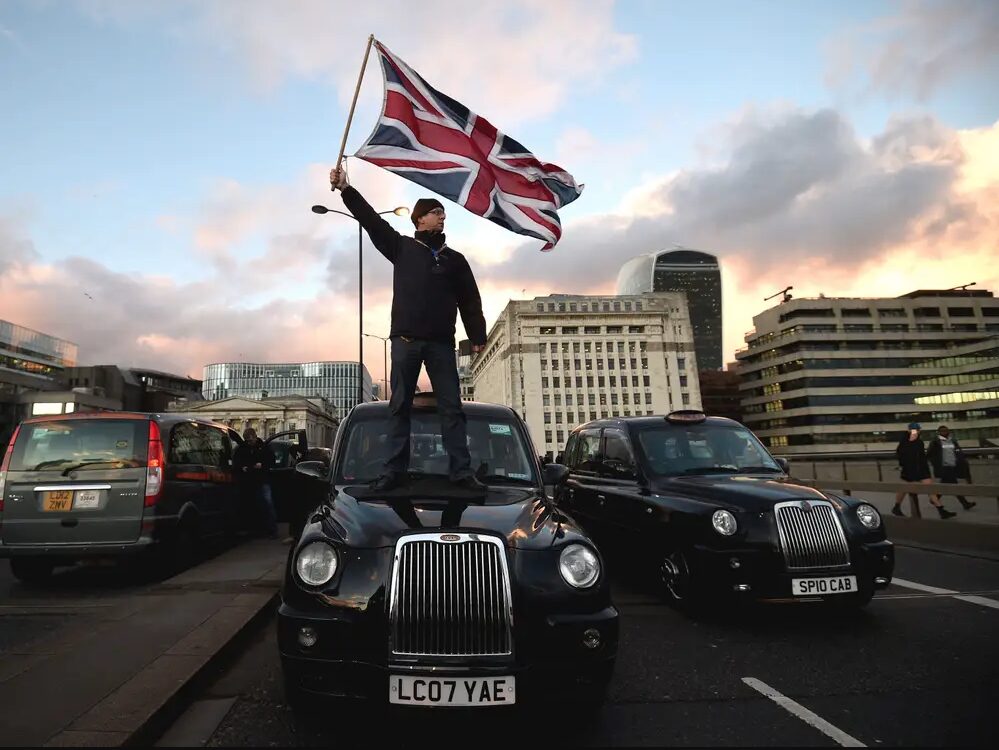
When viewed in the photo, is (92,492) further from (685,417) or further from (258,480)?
(685,417)

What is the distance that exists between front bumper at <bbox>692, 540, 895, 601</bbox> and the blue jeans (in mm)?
2243

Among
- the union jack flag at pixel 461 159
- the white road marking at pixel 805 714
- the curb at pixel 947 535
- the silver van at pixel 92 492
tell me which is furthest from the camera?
the curb at pixel 947 535

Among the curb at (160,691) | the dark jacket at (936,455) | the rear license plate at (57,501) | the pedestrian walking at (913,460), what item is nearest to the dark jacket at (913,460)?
the pedestrian walking at (913,460)

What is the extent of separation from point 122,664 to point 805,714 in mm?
3779

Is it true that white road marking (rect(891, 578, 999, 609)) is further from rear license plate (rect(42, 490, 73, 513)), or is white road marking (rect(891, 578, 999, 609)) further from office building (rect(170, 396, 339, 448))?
office building (rect(170, 396, 339, 448))

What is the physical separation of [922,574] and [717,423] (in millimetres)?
3024

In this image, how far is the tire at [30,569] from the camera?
6.48 meters

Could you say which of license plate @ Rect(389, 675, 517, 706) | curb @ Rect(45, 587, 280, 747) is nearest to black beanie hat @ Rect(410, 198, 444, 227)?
license plate @ Rect(389, 675, 517, 706)

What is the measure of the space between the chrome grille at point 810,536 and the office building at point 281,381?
145233mm

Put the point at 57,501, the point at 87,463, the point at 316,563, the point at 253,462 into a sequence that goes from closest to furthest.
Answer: the point at 316,563 < the point at 57,501 < the point at 87,463 < the point at 253,462

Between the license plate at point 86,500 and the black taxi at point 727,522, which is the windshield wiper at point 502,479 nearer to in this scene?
the black taxi at point 727,522

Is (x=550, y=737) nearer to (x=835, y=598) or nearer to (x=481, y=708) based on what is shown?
(x=481, y=708)

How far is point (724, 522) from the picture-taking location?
4.68 m

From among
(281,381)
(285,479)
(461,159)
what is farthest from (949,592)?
(281,381)
